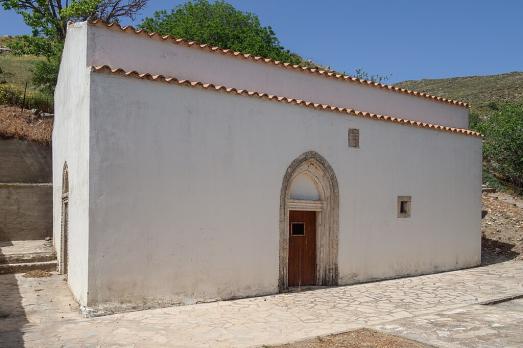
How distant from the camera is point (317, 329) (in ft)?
22.6

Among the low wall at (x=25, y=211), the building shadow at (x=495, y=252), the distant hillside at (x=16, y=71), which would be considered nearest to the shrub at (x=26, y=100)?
the distant hillside at (x=16, y=71)

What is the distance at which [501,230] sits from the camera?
16188 millimetres

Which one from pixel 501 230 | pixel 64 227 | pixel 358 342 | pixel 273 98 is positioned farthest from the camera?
pixel 501 230

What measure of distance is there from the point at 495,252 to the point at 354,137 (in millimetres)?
7251

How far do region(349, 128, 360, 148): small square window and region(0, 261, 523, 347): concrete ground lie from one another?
298 cm

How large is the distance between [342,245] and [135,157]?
477cm

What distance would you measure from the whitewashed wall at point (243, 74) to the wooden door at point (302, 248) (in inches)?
105

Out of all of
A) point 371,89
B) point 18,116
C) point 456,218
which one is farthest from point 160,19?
point 456,218

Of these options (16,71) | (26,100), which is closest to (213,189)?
(26,100)

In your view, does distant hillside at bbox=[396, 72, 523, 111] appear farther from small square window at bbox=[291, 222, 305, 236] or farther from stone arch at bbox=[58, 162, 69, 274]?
stone arch at bbox=[58, 162, 69, 274]

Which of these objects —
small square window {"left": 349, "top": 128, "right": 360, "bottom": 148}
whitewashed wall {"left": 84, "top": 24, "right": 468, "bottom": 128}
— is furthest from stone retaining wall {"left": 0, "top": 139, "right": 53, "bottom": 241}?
small square window {"left": 349, "top": 128, "right": 360, "bottom": 148}

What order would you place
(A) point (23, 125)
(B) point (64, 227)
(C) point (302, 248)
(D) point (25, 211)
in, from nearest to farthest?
(C) point (302, 248)
(B) point (64, 227)
(D) point (25, 211)
(A) point (23, 125)

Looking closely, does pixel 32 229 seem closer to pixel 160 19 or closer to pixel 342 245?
pixel 342 245

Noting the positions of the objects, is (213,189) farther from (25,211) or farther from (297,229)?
(25,211)
